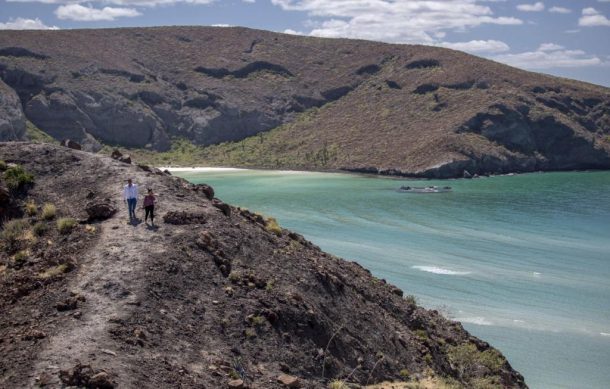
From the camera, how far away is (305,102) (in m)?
149

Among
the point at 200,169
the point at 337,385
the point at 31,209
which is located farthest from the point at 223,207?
the point at 200,169

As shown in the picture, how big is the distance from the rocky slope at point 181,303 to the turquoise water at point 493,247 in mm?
8821

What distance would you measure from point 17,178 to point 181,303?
9.36m

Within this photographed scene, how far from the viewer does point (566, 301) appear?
132 feet

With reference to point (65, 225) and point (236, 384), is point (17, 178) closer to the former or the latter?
point (65, 225)

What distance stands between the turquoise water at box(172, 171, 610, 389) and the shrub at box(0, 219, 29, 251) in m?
19.3

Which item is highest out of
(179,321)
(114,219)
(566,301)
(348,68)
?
(348,68)

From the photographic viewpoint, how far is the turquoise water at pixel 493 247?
3350 centimetres

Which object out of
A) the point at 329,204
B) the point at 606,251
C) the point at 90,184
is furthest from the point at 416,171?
the point at 90,184

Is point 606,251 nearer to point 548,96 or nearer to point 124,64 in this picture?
point 548,96

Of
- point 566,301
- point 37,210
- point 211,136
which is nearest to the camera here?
point 37,210

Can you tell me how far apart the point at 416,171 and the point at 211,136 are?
4642cm

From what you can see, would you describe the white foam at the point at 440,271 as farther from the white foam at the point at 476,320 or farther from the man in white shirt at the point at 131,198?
the man in white shirt at the point at 131,198

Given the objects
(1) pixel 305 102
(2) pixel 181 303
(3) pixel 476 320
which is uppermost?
(1) pixel 305 102
